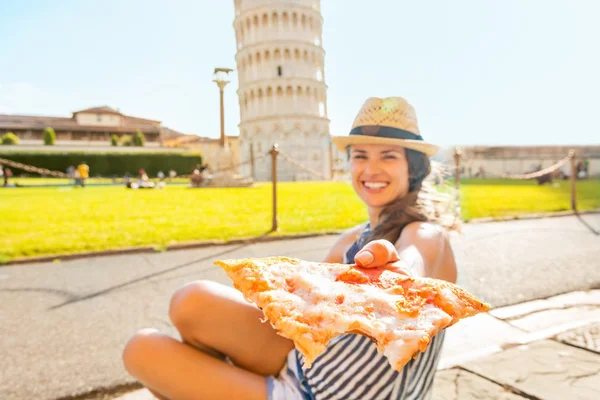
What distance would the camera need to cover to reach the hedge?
34.4 m

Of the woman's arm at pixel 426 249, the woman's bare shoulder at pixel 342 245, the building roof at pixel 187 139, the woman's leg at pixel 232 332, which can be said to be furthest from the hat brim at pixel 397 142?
the building roof at pixel 187 139

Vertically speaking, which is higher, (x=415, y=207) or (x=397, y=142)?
(x=397, y=142)

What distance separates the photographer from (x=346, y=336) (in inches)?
49.4

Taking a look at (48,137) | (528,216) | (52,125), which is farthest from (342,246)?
(52,125)

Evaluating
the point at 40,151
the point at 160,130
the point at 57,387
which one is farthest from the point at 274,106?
the point at 57,387

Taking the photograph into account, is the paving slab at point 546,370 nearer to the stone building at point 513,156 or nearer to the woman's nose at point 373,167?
the woman's nose at point 373,167

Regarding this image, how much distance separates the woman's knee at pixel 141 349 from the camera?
143 centimetres

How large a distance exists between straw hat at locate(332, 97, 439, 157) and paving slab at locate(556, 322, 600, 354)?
1.44 m

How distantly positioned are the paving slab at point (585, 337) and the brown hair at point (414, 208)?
1035mm

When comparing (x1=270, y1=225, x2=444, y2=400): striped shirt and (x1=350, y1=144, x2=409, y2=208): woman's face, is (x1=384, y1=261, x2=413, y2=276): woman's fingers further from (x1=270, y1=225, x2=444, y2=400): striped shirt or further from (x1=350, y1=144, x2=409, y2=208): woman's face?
(x1=350, y1=144, x2=409, y2=208): woman's face

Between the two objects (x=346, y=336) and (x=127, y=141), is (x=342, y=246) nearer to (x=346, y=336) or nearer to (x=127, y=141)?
(x=346, y=336)

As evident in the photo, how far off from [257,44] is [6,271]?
1845 inches

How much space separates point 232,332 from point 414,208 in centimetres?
79

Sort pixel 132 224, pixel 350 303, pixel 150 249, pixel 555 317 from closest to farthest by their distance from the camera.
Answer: pixel 350 303 < pixel 555 317 < pixel 150 249 < pixel 132 224
